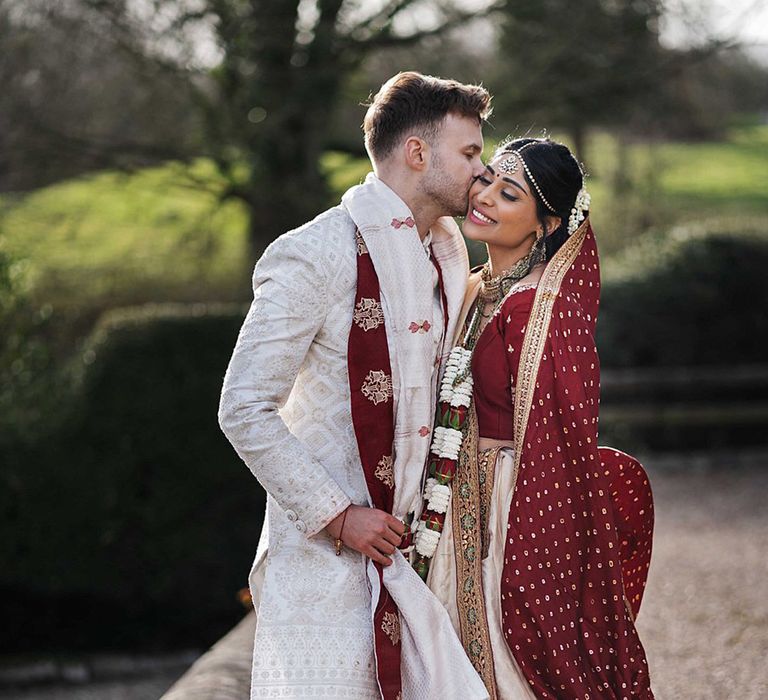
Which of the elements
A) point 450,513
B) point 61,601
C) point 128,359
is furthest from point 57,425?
point 450,513

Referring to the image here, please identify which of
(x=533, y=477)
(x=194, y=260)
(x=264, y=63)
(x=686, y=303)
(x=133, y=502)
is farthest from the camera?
(x=686, y=303)

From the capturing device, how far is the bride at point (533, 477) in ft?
10.3

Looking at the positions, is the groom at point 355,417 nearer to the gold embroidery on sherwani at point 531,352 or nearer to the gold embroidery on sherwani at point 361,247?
the gold embroidery on sherwani at point 361,247

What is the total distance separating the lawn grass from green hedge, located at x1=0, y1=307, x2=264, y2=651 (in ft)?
6.17

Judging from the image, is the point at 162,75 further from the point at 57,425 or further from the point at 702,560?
the point at 702,560

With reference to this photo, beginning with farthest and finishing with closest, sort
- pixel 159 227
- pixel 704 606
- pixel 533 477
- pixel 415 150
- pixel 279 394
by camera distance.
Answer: pixel 159 227 < pixel 704 606 < pixel 415 150 < pixel 533 477 < pixel 279 394

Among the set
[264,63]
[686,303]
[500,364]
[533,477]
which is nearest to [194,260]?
[264,63]

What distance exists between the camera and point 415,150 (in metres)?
3.25

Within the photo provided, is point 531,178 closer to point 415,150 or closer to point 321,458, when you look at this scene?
point 415,150


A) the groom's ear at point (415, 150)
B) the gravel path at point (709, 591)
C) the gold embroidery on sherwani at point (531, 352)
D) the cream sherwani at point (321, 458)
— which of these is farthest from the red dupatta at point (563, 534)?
the gravel path at point (709, 591)

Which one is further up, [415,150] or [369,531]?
[415,150]

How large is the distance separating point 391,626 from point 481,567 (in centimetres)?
31

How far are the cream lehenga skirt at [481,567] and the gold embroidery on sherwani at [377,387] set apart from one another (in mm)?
325

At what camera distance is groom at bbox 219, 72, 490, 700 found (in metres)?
3.03
